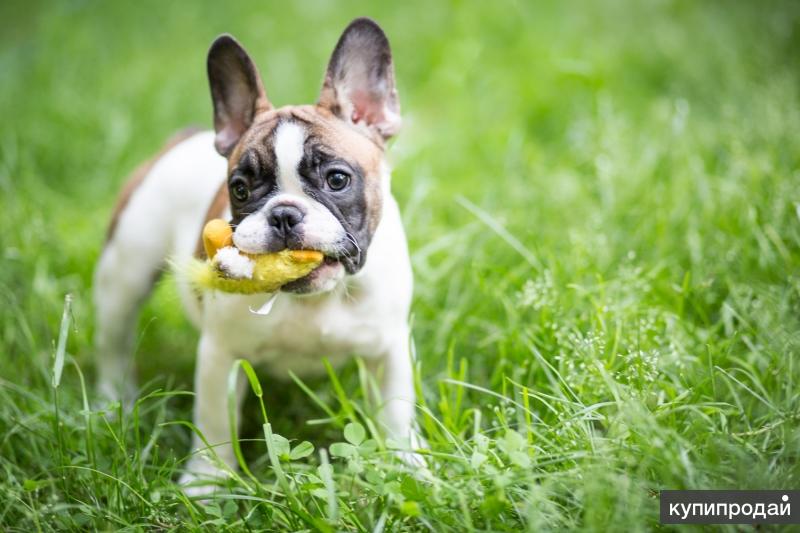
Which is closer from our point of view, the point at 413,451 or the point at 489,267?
the point at 413,451

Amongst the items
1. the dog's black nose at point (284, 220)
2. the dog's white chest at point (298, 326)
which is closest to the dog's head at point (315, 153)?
the dog's black nose at point (284, 220)

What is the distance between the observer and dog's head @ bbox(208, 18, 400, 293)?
10.1 ft

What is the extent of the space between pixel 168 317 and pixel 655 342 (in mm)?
3207

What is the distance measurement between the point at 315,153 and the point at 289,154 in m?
0.11

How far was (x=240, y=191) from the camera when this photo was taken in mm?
3291

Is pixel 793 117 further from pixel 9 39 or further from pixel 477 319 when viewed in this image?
pixel 9 39

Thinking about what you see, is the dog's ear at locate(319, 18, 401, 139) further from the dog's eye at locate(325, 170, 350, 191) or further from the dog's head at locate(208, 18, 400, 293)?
the dog's eye at locate(325, 170, 350, 191)

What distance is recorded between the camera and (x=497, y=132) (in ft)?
22.5

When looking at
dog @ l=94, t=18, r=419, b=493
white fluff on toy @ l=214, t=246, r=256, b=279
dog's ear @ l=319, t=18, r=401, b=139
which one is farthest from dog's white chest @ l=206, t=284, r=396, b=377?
dog's ear @ l=319, t=18, r=401, b=139

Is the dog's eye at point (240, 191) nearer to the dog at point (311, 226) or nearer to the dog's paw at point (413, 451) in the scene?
the dog at point (311, 226)

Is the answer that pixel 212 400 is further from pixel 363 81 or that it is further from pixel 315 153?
pixel 363 81

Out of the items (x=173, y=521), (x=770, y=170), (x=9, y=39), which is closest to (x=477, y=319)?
(x=173, y=521)

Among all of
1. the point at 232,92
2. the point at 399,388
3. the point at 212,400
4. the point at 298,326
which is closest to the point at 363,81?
the point at 232,92

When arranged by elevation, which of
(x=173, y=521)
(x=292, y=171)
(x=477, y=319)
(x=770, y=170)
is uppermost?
(x=292, y=171)
